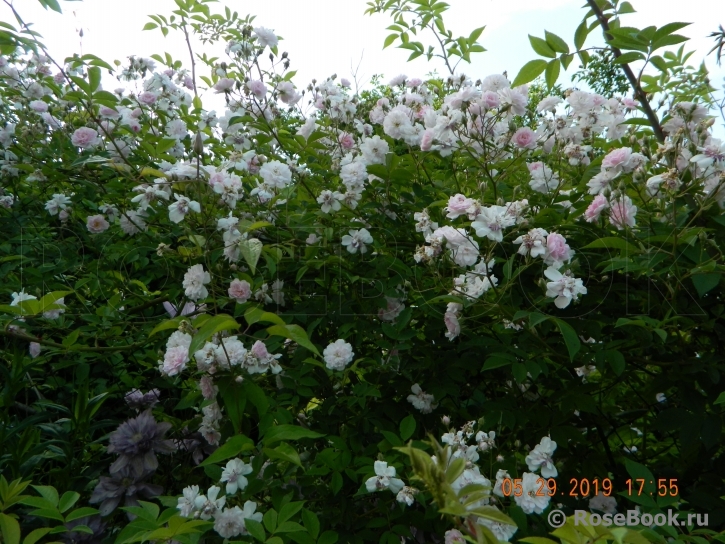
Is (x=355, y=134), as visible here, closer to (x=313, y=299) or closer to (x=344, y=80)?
(x=344, y=80)

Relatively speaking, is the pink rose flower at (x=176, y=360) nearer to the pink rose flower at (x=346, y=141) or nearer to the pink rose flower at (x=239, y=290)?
the pink rose flower at (x=239, y=290)

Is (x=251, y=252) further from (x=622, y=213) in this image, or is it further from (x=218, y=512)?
(x=622, y=213)

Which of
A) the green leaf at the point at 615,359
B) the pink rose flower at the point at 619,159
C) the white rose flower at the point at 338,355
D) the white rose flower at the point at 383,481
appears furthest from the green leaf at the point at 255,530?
the pink rose flower at the point at 619,159

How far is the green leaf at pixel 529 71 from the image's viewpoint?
155 centimetres

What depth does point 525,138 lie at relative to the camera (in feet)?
6.02

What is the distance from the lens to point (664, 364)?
1.67 m

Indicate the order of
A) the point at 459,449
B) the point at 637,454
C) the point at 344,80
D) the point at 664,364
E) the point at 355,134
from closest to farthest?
the point at 459,449 < the point at 664,364 < the point at 637,454 < the point at 355,134 < the point at 344,80

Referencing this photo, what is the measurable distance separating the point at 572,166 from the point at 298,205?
2.81 ft

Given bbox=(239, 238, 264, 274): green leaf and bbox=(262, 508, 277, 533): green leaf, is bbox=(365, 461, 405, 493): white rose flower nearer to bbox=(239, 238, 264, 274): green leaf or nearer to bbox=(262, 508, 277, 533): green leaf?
bbox=(262, 508, 277, 533): green leaf

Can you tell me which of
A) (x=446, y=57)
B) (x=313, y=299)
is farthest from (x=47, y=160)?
(x=446, y=57)

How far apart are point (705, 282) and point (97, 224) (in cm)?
210

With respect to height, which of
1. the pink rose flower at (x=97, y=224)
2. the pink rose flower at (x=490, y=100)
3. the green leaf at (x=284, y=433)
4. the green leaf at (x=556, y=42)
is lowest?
the green leaf at (x=284, y=433)

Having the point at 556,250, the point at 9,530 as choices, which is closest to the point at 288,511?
the point at 9,530

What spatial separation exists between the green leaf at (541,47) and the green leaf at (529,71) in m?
0.02
